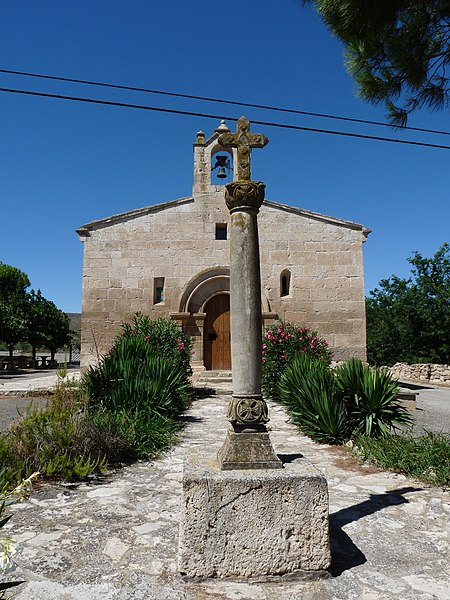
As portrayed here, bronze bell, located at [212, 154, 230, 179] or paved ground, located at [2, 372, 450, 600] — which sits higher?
bronze bell, located at [212, 154, 230, 179]

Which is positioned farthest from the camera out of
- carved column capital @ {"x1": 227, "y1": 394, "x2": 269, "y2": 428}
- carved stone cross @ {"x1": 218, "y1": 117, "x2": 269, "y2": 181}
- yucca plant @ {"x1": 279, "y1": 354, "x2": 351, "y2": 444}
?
yucca plant @ {"x1": 279, "y1": 354, "x2": 351, "y2": 444}

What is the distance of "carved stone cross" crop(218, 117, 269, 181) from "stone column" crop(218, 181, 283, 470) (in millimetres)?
138

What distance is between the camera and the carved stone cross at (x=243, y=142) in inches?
133

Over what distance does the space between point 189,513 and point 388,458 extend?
124 inches

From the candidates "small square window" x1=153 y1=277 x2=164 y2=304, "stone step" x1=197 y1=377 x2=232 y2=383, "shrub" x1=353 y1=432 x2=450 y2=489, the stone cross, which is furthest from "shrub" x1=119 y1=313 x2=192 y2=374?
the stone cross

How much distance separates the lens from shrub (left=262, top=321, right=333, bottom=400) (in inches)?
→ 405

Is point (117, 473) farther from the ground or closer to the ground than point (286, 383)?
closer to the ground

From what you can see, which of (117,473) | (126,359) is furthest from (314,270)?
→ (117,473)

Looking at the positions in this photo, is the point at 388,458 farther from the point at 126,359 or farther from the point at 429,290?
the point at 429,290

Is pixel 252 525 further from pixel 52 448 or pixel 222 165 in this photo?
pixel 222 165

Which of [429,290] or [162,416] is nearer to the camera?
[162,416]

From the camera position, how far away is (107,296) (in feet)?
41.7

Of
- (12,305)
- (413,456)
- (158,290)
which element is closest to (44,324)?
(12,305)

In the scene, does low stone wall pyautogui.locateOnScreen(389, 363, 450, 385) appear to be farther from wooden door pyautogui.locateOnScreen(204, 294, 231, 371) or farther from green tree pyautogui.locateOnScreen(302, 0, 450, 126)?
green tree pyautogui.locateOnScreen(302, 0, 450, 126)
